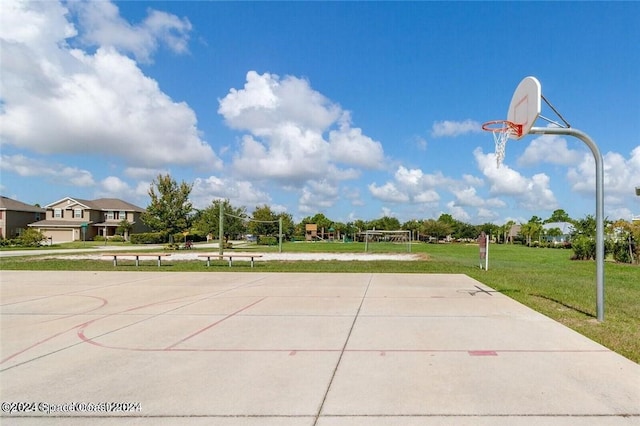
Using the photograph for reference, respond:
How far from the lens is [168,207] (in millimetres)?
36062

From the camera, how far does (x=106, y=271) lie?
58.2 ft

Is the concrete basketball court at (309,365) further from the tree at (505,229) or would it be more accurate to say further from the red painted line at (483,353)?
the tree at (505,229)

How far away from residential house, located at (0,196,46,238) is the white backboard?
5911cm

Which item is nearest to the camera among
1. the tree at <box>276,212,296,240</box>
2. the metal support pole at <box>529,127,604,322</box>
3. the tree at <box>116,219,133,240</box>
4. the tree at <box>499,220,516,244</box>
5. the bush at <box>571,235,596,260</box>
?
the metal support pole at <box>529,127,604,322</box>

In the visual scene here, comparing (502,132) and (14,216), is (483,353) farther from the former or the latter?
(14,216)

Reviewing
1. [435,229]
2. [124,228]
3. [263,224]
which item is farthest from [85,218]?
[435,229]

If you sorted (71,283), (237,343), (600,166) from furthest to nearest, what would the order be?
(71,283)
(600,166)
(237,343)

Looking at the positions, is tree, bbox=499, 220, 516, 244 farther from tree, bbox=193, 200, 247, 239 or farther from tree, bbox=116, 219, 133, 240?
tree, bbox=116, 219, 133, 240

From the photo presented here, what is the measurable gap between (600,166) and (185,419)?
27.5 ft

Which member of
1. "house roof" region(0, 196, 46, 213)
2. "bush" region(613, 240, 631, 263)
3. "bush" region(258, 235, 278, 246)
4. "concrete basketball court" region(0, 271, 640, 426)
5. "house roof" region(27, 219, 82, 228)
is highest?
"house roof" region(0, 196, 46, 213)

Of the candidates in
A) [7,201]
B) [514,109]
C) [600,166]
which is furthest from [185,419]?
[7,201]

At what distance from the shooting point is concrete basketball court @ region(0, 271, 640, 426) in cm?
374

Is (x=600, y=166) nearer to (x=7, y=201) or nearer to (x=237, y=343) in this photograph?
(x=237, y=343)

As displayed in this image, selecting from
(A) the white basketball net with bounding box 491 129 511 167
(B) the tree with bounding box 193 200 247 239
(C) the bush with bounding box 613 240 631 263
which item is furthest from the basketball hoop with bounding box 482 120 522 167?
(B) the tree with bounding box 193 200 247 239
